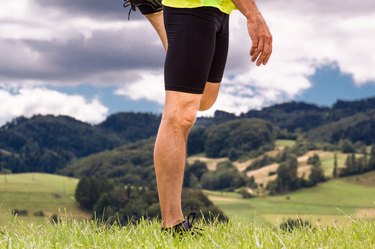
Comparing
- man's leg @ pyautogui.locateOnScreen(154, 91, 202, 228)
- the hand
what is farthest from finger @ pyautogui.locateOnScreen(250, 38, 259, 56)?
man's leg @ pyautogui.locateOnScreen(154, 91, 202, 228)

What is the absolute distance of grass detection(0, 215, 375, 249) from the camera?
4320 millimetres

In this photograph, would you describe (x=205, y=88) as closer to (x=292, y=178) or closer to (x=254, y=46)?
(x=254, y=46)

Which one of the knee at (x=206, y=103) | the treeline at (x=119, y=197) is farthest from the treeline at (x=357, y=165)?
the knee at (x=206, y=103)

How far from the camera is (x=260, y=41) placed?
184 inches

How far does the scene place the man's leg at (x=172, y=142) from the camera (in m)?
4.86

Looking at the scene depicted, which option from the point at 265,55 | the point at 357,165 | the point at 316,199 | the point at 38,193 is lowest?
the point at 38,193

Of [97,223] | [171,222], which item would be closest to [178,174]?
[171,222]

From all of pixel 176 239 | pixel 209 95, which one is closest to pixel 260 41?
pixel 209 95

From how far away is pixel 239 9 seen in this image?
486cm

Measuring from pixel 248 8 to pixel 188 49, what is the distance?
573 mm

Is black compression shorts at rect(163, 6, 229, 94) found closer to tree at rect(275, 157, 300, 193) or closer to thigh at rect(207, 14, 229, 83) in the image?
thigh at rect(207, 14, 229, 83)

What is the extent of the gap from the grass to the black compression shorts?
3.96 feet

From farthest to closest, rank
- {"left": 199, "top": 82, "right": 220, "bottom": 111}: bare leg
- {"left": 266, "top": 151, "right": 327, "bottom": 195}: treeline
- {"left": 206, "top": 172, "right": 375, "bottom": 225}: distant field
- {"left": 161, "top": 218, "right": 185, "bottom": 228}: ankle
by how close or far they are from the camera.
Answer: {"left": 266, "top": 151, "right": 327, "bottom": 195}: treeline < {"left": 206, "top": 172, "right": 375, "bottom": 225}: distant field < {"left": 199, "top": 82, "right": 220, "bottom": 111}: bare leg < {"left": 161, "top": 218, "right": 185, "bottom": 228}: ankle

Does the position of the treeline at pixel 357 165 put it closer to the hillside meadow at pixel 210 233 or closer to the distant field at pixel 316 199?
the distant field at pixel 316 199
